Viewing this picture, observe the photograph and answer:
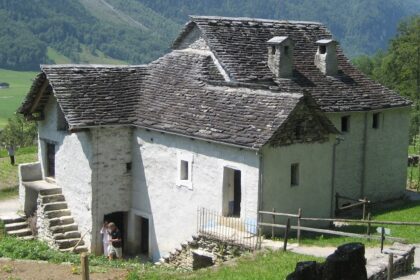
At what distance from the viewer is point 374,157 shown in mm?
32062

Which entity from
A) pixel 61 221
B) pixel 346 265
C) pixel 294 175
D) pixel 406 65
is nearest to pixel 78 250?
pixel 61 221

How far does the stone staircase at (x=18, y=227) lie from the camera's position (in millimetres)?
29922

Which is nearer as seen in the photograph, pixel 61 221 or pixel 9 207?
pixel 61 221

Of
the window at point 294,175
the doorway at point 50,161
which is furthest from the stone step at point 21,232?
the window at point 294,175

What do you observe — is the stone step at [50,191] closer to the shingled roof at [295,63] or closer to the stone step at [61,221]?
the stone step at [61,221]

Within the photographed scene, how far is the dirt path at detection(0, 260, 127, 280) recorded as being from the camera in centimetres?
2053

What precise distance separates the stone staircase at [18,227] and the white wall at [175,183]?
173 inches

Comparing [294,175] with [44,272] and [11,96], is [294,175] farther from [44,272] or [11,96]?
[11,96]

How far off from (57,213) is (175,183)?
5.42 m

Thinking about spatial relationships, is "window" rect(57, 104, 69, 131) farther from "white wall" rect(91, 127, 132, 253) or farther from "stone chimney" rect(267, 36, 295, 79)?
"stone chimney" rect(267, 36, 295, 79)

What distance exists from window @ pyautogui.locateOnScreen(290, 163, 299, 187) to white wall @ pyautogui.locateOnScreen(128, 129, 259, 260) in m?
1.96

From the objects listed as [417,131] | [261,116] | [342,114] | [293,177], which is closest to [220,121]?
[261,116]

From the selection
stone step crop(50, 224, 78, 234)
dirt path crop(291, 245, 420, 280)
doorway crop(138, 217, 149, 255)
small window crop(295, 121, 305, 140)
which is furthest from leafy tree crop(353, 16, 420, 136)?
dirt path crop(291, 245, 420, 280)

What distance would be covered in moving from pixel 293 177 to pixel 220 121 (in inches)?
127
